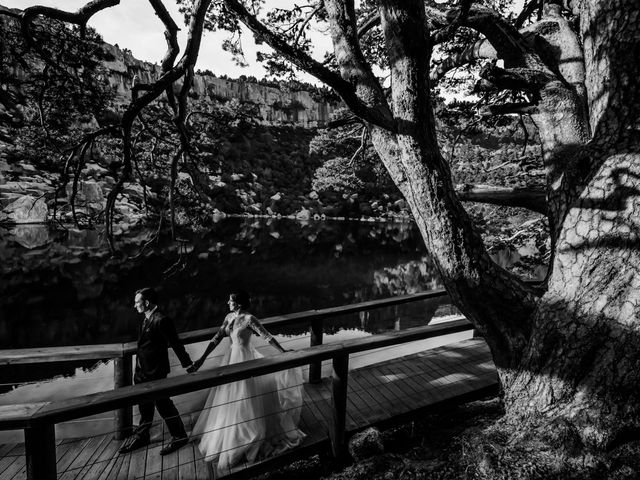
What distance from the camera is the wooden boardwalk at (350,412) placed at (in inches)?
110

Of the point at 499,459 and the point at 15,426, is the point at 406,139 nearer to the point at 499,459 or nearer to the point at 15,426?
the point at 499,459

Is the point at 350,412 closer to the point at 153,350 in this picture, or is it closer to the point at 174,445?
the point at 174,445

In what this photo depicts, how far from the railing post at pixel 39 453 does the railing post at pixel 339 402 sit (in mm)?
1967

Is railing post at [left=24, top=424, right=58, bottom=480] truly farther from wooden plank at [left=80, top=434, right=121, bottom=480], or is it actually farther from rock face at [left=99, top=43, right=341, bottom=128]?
rock face at [left=99, top=43, right=341, bottom=128]

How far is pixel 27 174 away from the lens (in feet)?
147

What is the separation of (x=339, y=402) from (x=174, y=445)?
149 cm

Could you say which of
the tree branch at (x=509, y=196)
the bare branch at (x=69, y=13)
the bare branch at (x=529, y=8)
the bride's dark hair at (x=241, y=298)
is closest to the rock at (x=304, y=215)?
the bare branch at (x=529, y=8)

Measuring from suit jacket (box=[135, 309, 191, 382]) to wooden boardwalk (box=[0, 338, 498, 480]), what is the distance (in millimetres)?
585

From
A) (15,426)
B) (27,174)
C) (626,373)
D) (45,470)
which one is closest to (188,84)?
(15,426)

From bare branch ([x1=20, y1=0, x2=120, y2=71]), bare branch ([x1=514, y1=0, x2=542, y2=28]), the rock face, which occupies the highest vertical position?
the rock face

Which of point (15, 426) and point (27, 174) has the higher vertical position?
point (27, 174)

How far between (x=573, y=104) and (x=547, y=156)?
533mm

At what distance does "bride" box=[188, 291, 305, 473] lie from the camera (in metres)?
2.95

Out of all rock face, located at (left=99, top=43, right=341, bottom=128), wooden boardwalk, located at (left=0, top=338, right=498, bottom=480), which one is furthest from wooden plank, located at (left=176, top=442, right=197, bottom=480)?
rock face, located at (left=99, top=43, right=341, bottom=128)
